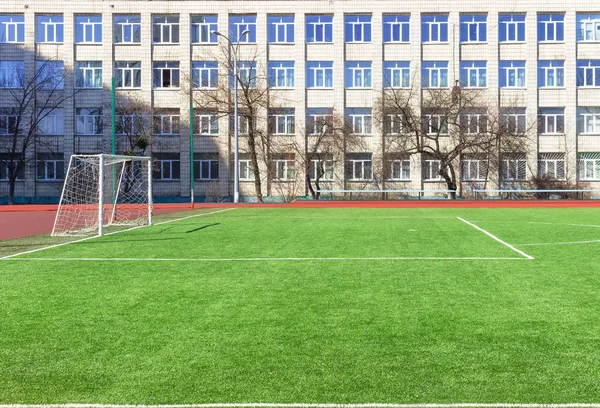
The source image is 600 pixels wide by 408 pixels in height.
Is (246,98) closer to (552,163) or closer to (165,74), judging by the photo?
(165,74)

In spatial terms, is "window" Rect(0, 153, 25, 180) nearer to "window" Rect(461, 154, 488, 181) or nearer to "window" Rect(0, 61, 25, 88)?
"window" Rect(0, 61, 25, 88)

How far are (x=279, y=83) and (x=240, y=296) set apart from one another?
46517mm

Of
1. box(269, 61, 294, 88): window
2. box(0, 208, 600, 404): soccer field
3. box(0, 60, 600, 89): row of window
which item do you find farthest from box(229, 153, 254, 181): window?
box(0, 208, 600, 404): soccer field

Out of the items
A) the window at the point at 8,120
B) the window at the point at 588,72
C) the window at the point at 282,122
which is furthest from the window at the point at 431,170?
the window at the point at 8,120

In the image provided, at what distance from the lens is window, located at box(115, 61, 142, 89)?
54125 millimetres

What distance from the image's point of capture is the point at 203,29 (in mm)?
54531

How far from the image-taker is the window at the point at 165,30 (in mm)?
54375

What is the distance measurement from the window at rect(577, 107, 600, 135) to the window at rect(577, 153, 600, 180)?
1786 mm

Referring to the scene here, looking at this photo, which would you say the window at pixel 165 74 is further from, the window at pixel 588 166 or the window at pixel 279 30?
the window at pixel 588 166

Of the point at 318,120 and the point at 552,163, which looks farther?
the point at 318,120

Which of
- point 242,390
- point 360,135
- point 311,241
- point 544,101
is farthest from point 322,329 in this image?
point 544,101


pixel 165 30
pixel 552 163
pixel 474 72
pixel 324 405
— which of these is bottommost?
pixel 324 405

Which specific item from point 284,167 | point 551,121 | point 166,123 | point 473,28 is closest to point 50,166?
point 166,123

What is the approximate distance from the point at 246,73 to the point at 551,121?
23152 millimetres
